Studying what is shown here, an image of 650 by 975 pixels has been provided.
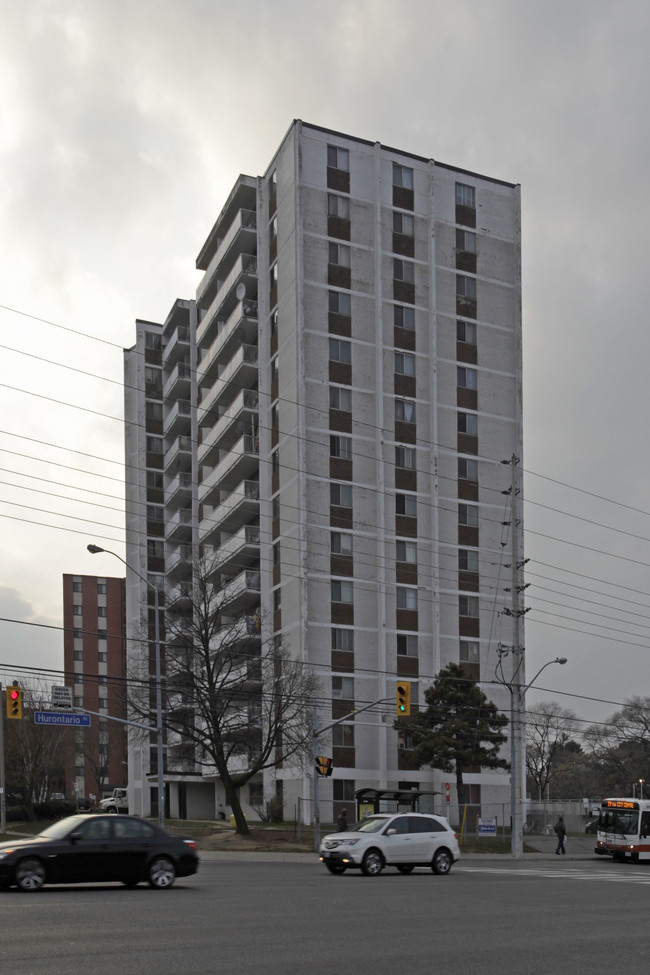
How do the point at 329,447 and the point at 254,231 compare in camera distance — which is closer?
the point at 329,447

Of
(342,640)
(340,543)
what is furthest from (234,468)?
(342,640)

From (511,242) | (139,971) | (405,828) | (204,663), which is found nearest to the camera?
(139,971)

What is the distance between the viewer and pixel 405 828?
29.0m

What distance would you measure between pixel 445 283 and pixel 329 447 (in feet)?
50.6

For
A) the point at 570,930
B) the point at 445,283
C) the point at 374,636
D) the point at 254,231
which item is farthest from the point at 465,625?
the point at 570,930

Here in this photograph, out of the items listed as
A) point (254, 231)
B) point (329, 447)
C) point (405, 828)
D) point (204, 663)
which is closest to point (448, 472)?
point (329, 447)

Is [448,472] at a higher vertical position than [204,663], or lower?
higher

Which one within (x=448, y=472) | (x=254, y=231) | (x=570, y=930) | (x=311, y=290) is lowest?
(x=570, y=930)

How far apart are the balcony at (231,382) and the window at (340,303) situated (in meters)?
7.04

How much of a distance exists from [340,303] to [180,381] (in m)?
24.0

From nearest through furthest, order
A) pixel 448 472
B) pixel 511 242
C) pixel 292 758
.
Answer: pixel 292 758 < pixel 448 472 < pixel 511 242

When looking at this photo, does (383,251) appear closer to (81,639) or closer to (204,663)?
(204,663)

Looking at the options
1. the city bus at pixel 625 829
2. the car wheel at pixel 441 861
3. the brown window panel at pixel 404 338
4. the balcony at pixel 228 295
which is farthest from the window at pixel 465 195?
the car wheel at pixel 441 861

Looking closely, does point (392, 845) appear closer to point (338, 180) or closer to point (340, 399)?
point (340, 399)
